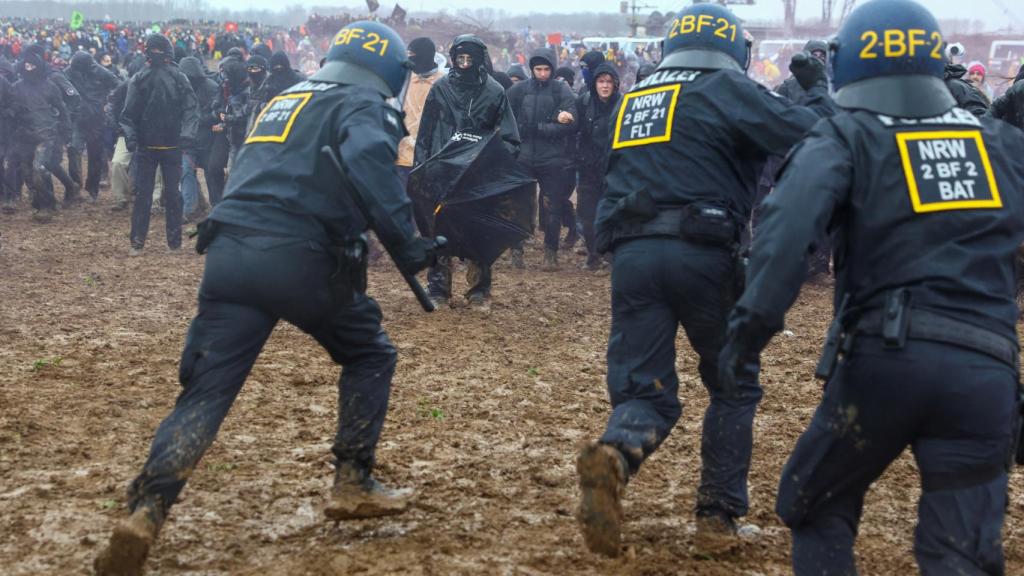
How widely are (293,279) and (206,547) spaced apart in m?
1.17

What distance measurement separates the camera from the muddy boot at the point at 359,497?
4.29m

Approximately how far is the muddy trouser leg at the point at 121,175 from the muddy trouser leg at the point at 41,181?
818 mm

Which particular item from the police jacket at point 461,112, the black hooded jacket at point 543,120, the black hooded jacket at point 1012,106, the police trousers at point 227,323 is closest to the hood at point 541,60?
the black hooded jacket at point 543,120

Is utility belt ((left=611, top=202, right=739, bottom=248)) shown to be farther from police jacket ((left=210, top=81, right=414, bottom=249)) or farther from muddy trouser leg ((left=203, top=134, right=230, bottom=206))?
muddy trouser leg ((left=203, top=134, right=230, bottom=206))

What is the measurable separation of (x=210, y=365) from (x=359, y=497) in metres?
0.89

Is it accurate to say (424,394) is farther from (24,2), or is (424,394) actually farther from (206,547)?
(24,2)

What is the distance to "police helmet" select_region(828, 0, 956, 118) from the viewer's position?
10.2ft

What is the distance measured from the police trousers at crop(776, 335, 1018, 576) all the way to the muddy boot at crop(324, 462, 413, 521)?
196 centimetres

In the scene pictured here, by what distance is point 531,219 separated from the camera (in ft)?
27.1

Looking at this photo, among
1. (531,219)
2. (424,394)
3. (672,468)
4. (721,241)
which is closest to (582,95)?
(531,219)

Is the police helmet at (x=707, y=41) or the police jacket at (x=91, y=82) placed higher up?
the police helmet at (x=707, y=41)

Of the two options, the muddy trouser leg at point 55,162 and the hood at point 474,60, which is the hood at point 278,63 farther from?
the muddy trouser leg at point 55,162

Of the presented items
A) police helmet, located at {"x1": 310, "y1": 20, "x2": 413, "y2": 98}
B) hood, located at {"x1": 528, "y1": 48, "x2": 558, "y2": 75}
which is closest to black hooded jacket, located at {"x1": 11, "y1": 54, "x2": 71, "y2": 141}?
hood, located at {"x1": 528, "y1": 48, "x2": 558, "y2": 75}

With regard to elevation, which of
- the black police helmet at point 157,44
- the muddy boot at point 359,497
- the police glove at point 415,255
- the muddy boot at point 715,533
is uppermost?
the black police helmet at point 157,44
